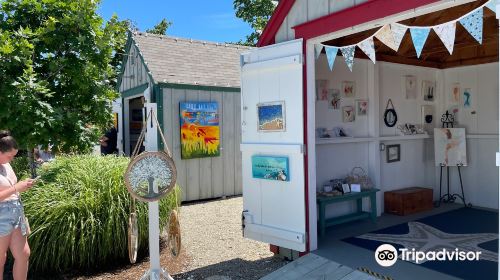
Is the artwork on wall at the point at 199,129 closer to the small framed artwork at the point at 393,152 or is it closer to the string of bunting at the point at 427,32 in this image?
the small framed artwork at the point at 393,152

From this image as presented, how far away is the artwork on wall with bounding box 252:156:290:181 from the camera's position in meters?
4.37

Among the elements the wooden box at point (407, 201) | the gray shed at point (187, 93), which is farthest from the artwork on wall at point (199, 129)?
the wooden box at point (407, 201)

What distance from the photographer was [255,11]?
1764 cm

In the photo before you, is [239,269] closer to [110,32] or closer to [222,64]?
[110,32]

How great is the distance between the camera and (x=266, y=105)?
4.54 meters

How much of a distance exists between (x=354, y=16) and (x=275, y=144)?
1530 mm

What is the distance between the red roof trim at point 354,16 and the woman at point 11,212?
9.78 ft

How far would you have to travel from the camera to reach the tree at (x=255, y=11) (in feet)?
57.2

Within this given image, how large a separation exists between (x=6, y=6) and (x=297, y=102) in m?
3.66

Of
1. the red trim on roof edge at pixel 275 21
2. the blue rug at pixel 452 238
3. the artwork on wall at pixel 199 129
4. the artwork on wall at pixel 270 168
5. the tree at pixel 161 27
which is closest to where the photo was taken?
the blue rug at pixel 452 238

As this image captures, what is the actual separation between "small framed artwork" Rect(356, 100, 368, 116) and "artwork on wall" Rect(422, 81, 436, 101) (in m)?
1.44

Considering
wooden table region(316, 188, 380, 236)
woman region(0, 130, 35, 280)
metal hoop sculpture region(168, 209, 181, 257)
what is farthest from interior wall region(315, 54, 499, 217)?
woman region(0, 130, 35, 280)

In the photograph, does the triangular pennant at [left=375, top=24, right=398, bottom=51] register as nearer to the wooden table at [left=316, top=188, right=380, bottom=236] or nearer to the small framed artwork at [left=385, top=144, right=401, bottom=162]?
the wooden table at [left=316, top=188, right=380, bottom=236]

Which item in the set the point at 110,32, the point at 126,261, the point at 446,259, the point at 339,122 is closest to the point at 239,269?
the point at 126,261
